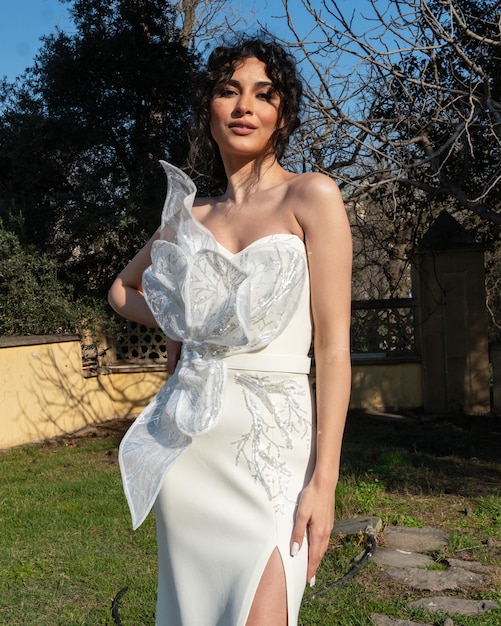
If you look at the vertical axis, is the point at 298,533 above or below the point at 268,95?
below

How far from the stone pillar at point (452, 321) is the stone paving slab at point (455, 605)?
6205mm

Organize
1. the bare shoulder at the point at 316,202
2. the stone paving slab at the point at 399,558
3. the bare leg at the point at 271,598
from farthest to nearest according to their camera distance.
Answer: the stone paving slab at the point at 399,558 → the bare shoulder at the point at 316,202 → the bare leg at the point at 271,598

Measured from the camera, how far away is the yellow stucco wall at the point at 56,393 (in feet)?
29.1

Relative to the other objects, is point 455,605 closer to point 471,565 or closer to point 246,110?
point 471,565

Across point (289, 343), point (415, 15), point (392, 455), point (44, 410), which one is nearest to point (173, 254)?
point (289, 343)

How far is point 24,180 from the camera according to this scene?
10828 millimetres

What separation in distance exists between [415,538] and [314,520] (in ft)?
11.1

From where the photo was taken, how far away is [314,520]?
68.4 inches

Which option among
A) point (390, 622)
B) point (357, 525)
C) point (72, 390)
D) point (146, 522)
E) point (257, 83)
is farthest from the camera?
point (72, 390)

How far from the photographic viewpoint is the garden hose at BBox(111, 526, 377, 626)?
144 inches

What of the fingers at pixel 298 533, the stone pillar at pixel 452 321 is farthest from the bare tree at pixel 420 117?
the fingers at pixel 298 533

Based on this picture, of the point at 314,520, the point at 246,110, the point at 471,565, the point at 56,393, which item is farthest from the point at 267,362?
the point at 56,393

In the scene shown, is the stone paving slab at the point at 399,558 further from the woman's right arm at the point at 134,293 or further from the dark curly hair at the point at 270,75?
the dark curly hair at the point at 270,75

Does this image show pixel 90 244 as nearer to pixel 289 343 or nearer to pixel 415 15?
pixel 415 15
